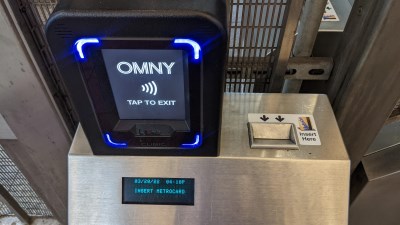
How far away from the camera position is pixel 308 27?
2.94ft

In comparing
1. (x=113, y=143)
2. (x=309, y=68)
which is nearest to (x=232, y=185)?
(x=113, y=143)

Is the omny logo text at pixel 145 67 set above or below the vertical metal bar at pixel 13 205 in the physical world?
above

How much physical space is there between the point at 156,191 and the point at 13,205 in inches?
42.6

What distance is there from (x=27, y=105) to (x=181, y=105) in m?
0.48

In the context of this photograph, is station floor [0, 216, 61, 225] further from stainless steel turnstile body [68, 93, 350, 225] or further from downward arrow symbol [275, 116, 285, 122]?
downward arrow symbol [275, 116, 285, 122]

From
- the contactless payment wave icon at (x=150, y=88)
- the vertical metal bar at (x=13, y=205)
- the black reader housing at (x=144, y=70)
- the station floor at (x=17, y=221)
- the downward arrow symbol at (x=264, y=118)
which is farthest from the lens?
the station floor at (x=17, y=221)

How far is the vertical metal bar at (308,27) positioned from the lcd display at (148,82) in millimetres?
399

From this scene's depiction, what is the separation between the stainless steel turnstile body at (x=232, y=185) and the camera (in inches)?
30.8

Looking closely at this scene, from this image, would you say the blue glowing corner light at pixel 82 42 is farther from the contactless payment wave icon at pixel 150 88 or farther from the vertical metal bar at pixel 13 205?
the vertical metal bar at pixel 13 205

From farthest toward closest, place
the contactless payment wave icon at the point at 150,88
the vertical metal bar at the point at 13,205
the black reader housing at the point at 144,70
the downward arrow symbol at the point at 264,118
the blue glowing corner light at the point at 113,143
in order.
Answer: the vertical metal bar at the point at 13,205
the downward arrow symbol at the point at 264,118
the blue glowing corner light at the point at 113,143
the contactless payment wave icon at the point at 150,88
the black reader housing at the point at 144,70

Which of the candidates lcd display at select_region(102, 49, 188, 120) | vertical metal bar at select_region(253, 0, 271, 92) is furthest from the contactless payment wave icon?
vertical metal bar at select_region(253, 0, 271, 92)

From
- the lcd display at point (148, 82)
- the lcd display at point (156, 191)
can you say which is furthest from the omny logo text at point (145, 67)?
the lcd display at point (156, 191)

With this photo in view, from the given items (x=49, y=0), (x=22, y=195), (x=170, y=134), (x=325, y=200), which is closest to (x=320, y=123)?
(x=325, y=200)

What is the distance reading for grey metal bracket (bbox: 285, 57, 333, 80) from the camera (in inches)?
37.1
